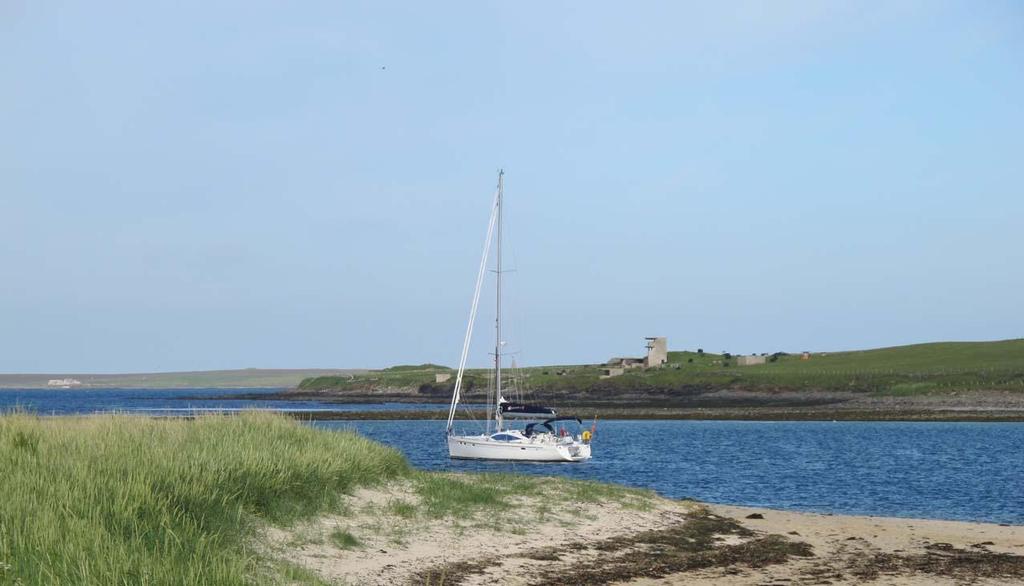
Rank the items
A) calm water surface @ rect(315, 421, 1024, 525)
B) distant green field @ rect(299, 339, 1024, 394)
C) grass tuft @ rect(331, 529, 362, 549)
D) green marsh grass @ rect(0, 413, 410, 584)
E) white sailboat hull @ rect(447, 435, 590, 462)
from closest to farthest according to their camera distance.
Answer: green marsh grass @ rect(0, 413, 410, 584), grass tuft @ rect(331, 529, 362, 549), calm water surface @ rect(315, 421, 1024, 525), white sailboat hull @ rect(447, 435, 590, 462), distant green field @ rect(299, 339, 1024, 394)

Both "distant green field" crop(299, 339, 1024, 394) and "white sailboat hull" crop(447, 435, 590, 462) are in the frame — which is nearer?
"white sailboat hull" crop(447, 435, 590, 462)

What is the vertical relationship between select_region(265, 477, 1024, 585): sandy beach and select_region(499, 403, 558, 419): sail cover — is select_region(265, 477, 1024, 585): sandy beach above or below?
below

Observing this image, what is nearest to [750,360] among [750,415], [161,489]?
[750,415]

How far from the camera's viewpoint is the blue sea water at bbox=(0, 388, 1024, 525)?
1491 inches

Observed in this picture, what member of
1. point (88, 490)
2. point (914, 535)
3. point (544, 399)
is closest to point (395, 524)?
point (88, 490)

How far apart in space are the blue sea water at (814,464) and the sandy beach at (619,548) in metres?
7.19

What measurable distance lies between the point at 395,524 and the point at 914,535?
44.4 feet

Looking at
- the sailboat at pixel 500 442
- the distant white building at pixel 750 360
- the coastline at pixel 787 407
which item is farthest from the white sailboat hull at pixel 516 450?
the distant white building at pixel 750 360

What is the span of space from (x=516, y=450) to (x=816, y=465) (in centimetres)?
1599

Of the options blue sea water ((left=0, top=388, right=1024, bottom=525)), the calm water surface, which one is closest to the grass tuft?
blue sea water ((left=0, top=388, right=1024, bottom=525))

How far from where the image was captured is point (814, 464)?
54375mm

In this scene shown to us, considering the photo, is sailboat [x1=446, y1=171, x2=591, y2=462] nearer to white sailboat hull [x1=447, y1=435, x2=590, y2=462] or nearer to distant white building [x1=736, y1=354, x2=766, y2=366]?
white sailboat hull [x1=447, y1=435, x2=590, y2=462]

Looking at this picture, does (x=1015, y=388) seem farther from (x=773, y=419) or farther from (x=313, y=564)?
(x=313, y=564)

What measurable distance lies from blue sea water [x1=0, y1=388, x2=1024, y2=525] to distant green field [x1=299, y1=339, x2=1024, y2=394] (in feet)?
96.4
